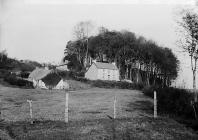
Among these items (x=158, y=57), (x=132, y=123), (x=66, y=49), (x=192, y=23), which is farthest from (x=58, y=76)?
(x=132, y=123)

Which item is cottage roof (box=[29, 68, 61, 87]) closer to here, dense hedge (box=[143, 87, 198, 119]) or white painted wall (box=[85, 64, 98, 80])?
white painted wall (box=[85, 64, 98, 80])

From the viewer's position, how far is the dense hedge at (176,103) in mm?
19494

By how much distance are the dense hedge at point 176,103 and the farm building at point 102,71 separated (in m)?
53.8

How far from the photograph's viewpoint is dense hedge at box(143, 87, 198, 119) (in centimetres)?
1949

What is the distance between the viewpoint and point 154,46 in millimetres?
82125

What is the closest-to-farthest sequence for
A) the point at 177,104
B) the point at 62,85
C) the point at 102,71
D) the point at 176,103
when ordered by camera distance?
the point at 177,104, the point at 176,103, the point at 62,85, the point at 102,71

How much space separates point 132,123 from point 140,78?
75.1m

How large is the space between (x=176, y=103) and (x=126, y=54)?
5886 centimetres

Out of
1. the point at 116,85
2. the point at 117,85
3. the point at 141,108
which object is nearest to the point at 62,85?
the point at 116,85

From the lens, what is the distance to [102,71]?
7731cm

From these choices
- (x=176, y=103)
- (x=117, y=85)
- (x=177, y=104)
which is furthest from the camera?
(x=117, y=85)

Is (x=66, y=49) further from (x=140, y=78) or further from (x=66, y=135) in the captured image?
(x=66, y=135)

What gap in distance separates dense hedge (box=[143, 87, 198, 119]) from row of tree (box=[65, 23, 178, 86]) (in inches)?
2155

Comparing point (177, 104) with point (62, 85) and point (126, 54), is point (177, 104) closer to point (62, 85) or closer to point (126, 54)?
point (62, 85)
